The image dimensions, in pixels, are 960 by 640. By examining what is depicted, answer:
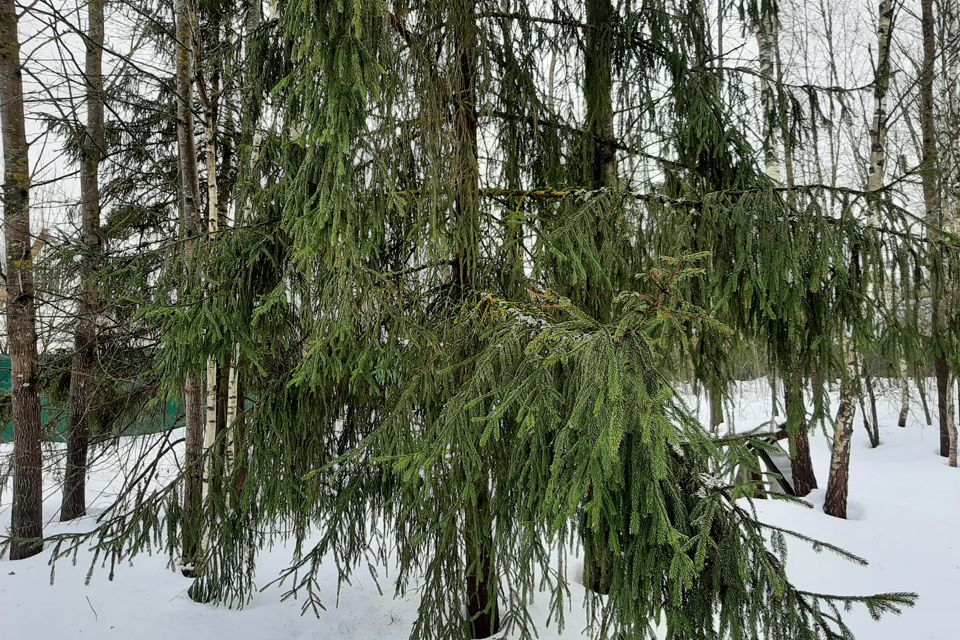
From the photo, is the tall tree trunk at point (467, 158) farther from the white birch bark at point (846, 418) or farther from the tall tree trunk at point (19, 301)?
the white birch bark at point (846, 418)

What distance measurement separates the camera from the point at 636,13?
142 inches

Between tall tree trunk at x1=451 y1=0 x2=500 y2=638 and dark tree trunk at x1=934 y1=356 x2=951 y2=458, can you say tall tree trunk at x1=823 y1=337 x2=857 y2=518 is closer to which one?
dark tree trunk at x1=934 y1=356 x2=951 y2=458

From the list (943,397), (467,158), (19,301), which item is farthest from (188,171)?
(943,397)

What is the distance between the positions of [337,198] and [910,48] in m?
11.4

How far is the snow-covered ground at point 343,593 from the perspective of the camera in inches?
157

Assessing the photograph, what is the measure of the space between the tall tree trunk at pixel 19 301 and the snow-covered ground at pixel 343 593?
0.23m

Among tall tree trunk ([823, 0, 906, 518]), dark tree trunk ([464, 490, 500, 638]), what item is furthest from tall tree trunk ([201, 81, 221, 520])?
tall tree trunk ([823, 0, 906, 518])

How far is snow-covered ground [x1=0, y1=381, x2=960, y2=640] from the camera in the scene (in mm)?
3992

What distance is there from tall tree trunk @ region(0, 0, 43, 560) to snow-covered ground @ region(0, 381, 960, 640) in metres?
0.23

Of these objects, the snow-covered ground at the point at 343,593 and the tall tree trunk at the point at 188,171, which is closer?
the snow-covered ground at the point at 343,593

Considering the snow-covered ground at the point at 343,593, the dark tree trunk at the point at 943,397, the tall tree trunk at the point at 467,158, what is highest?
the tall tree trunk at the point at 467,158

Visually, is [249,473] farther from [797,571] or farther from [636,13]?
[797,571]

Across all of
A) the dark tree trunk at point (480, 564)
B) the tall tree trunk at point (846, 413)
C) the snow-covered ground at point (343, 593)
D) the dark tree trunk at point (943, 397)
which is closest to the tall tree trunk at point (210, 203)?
the snow-covered ground at point (343, 593)

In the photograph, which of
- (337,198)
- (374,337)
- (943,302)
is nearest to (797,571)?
(943,302)
